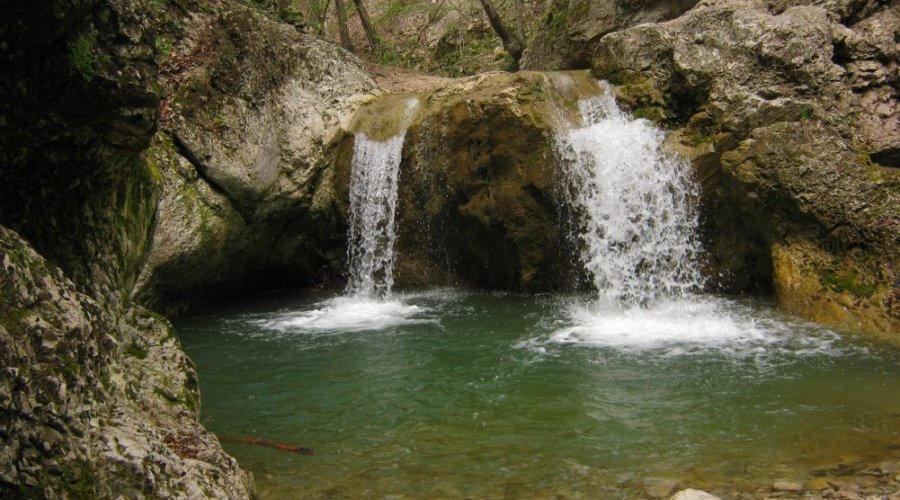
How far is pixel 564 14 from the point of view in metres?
13.7

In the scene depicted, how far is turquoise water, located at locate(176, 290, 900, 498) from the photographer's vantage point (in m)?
4.45

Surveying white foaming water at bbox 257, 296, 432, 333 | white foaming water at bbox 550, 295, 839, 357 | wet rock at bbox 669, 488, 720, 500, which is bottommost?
wet rock at bbox 669, 488, 720, 500

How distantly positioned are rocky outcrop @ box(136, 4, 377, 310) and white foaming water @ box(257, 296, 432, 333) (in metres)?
1.45

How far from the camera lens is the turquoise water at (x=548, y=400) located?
445 cm

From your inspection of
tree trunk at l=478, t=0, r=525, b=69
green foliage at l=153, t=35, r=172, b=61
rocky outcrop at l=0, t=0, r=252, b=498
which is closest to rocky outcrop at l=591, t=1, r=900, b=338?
tree trunk at l=478, t=0, r=525, b=69

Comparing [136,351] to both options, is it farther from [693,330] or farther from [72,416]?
[693,330]

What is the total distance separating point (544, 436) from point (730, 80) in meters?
6.29

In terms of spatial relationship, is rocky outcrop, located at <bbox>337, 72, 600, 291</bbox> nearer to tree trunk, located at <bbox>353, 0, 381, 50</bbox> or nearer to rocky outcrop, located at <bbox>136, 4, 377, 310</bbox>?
rocky outcrop, located at <bbox>136, 4, 377, 310</bbox>

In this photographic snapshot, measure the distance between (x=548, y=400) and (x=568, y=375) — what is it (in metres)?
0.72

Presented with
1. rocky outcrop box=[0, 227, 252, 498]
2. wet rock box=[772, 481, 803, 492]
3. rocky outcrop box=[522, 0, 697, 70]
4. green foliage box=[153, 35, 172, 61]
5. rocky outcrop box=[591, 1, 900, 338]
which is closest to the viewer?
rocky outcrop box=[0, 227, 252, 498]

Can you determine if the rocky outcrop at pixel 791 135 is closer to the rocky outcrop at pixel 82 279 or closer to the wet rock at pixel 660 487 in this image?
the wet rock at pixel 660 487

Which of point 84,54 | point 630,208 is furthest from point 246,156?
point 84,54

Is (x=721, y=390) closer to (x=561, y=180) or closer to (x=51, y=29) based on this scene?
(x=561, y=180)

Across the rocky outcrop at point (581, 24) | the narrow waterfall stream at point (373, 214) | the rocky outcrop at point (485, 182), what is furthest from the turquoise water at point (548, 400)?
the rocky outcrop at point (581, 24)
